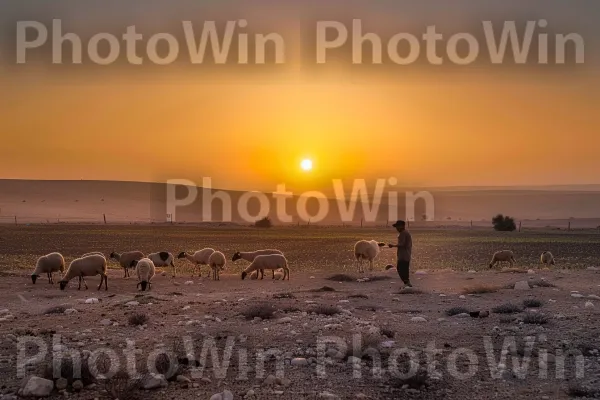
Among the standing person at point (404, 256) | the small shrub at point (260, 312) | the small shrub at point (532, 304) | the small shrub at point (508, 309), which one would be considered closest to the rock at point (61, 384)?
the small shrub at point (260, 312)

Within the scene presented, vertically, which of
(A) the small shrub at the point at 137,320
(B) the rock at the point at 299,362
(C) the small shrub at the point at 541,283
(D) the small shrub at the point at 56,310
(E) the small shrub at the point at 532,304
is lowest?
(B) the rock at the point at 299,362

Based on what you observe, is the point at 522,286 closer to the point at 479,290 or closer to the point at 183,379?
the point at 479,290

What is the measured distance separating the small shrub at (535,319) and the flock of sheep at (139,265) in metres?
9.55

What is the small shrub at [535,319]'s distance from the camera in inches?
417

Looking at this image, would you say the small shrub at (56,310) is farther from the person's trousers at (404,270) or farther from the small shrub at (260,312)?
the person's trousers at (404,270)

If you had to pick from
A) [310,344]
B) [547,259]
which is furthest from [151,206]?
[310,344]

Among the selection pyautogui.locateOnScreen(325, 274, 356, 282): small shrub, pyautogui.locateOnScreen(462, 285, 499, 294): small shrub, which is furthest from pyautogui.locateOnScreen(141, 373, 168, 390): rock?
pyautogui.locateOnScreen(325, 274, 356, 282): small shrub

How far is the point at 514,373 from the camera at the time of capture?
8.17 m

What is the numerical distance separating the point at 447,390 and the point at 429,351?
135 centimetres

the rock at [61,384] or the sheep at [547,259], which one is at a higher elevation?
the rock at [61,384]

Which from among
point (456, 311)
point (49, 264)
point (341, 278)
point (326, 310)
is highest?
point (49, 264)

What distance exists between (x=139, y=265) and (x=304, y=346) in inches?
357

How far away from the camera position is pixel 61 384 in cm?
741

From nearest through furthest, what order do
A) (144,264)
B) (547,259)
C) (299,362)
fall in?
(299,362) → (144,264) → (547,259)
